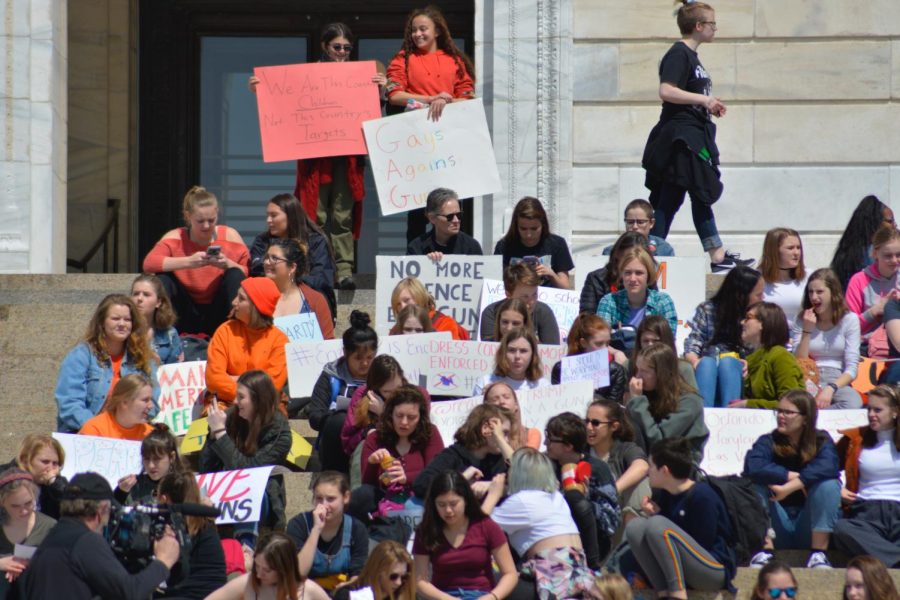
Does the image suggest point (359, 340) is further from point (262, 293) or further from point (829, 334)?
point (829, 334)

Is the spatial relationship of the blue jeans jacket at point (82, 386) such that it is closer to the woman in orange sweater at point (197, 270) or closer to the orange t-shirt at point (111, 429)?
the orange t-shirt at point (111, 429)

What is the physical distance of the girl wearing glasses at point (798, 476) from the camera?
456 inches

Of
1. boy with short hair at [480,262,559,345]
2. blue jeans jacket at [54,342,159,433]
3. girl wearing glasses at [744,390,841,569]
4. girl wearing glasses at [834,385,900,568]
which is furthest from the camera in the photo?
boy with short hair at [480,262,559,345]

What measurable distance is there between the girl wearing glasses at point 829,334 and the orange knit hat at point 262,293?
3503 mm

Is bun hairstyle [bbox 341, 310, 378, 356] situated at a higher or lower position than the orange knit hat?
lower

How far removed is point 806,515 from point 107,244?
1093cm

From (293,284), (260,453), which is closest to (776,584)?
(260,453)

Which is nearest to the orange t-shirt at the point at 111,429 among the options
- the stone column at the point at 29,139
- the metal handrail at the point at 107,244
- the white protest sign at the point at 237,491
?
the white protest sign at the point at 237,491

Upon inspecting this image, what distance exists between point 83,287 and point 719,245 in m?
4.95

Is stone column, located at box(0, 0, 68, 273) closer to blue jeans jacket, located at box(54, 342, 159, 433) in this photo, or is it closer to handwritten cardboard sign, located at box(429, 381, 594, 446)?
blue jeans jacket, located at box(54, 342, 159, 433)

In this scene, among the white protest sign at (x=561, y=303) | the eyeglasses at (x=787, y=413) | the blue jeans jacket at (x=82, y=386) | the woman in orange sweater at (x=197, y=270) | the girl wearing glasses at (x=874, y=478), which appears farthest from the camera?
the white protest sign at (x=561, y=303)

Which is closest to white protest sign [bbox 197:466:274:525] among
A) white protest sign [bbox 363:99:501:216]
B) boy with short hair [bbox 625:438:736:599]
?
boy with short hair [bbox 625:438:736:599]

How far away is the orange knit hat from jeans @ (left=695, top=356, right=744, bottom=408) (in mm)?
2792

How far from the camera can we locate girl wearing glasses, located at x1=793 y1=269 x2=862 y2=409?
1341 centimetres
